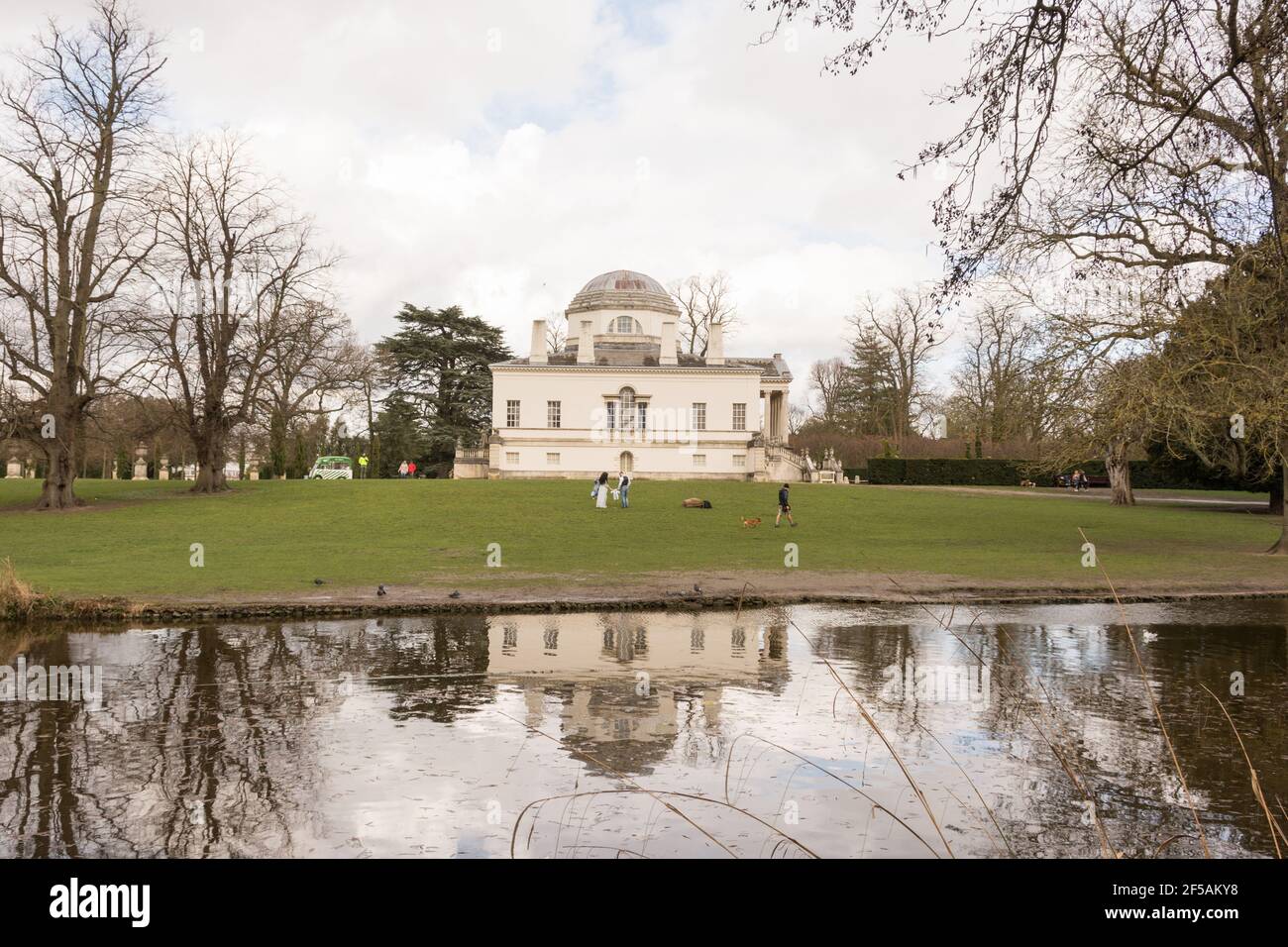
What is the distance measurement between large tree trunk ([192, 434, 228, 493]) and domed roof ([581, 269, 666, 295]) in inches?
1418

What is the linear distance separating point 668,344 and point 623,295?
4803 mm

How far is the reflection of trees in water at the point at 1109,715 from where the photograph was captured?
6.93m

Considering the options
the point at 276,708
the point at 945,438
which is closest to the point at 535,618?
the point at 276,708

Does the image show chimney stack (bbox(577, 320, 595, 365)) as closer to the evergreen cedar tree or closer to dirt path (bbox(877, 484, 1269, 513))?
the evergreen cedar tree

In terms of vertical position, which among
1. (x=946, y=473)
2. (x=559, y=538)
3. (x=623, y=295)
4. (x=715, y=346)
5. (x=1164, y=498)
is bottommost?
(x=559, y=538)

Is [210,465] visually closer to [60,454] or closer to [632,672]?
[60,454]

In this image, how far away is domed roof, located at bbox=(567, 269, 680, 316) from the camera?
71.4m

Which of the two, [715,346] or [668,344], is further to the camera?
[668,344]

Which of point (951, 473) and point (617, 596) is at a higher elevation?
point (951, 473)

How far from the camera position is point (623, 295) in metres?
71.3

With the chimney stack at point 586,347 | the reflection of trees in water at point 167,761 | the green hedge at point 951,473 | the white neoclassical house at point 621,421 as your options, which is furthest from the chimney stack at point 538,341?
the reflection of trees in water at point 167,761

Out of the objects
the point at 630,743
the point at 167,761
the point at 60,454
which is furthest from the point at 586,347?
the point at 167,761
